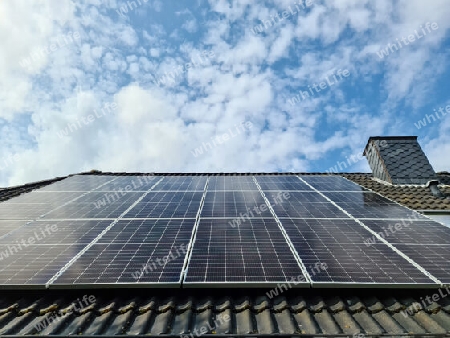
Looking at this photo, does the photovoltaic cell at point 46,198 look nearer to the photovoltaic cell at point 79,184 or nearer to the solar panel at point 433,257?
the photovoltaic cell at point 79,184

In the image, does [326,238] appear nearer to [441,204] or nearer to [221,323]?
[221,323]

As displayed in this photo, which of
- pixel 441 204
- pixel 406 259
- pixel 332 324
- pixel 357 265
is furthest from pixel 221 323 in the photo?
pixel 441 204

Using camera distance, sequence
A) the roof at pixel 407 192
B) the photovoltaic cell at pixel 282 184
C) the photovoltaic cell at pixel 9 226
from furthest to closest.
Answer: the photovoltaic cell at pixel 282 184, the roof at pixel 407 192, the photovoltaic cell at pixel 9 226

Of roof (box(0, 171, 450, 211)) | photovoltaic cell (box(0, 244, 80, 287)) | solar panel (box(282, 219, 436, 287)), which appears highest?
photovoltaic cell (box(0, 244, 80, 287))

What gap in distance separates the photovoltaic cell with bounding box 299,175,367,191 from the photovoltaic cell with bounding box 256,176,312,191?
0.52 meters

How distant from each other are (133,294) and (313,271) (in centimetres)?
346

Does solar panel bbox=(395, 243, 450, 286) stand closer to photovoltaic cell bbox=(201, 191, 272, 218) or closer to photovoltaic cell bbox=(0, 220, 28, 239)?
photovoltaic cell bbox=(201, 191, 272, 218)

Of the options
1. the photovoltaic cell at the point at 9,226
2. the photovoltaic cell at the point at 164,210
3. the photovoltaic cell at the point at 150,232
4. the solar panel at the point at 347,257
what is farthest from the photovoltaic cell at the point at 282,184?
the photovoltaic cell at the point at 9,226

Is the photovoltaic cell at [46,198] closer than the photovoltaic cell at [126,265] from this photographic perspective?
No

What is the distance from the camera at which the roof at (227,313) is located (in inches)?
162

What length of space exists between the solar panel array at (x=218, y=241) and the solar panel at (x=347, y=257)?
22mm

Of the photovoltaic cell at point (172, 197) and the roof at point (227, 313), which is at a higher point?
the photovoltaic cell at point (172, 197)

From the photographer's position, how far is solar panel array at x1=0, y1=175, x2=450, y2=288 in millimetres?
5008

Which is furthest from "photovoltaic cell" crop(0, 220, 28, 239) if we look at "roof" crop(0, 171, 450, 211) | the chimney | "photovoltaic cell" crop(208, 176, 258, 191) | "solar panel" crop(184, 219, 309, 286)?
the chimney
